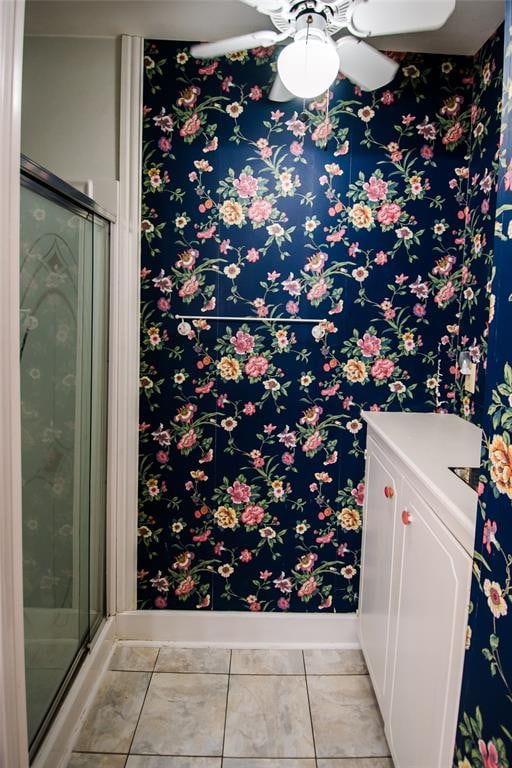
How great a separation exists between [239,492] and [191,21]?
1845 millimetres

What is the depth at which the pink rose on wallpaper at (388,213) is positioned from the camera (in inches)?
85.7

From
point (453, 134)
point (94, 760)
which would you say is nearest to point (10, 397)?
point (94, 760)

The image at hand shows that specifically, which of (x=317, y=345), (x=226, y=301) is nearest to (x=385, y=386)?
(x=317, y=345)

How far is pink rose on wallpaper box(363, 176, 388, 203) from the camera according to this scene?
7.11ft

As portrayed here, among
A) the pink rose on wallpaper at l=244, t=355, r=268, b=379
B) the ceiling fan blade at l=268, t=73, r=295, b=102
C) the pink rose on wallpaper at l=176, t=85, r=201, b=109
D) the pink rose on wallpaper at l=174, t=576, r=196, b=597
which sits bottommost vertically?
the pink rose on wallpaper at l=174, t=576, r=196, b=597

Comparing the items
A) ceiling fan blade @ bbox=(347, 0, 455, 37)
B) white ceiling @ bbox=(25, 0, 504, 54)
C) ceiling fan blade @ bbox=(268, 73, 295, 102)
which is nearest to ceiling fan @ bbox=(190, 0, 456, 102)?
ceiling fan blade @ bbox=(347, 0, 455, 37)

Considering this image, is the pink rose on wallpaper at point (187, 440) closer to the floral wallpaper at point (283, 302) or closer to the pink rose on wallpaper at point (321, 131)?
the floral wallpaper at point (283, 302)

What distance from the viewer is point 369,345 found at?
2227 millimetres

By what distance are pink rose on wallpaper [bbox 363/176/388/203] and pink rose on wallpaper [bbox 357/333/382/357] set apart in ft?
1.85

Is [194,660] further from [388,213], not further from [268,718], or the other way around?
[388,213]

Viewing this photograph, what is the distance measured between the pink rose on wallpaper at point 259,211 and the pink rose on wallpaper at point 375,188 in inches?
15.9

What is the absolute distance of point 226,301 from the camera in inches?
86.7

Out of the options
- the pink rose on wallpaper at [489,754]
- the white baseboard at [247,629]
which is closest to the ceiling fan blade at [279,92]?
the pink rose on wallpaper at [489,754]

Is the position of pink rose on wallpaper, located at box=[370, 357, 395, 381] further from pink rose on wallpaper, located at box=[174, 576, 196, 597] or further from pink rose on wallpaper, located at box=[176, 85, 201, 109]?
pink rose on wallpaper, located at box=[176, 85, 201, 109]
